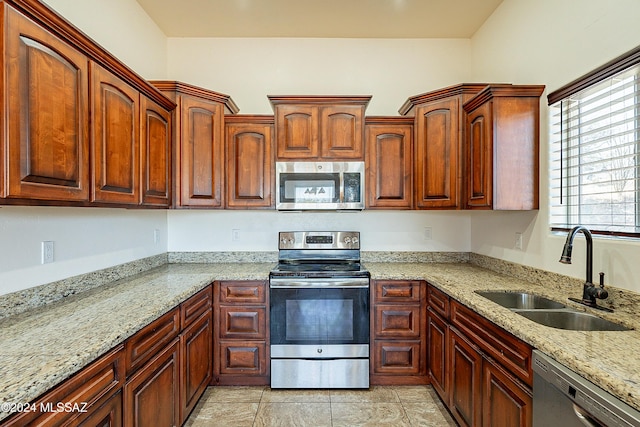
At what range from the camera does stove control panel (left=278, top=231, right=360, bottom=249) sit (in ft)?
9.65

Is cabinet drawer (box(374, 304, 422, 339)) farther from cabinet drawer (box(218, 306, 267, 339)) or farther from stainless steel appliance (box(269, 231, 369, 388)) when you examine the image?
cabinet drawer (box(218, 306, 267, 339))

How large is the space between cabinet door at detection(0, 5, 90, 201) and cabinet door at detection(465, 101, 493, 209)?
2331mm

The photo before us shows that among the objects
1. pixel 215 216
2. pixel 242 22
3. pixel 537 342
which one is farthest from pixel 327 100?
pixel 537 342

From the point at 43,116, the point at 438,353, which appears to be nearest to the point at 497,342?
the point at 438,353

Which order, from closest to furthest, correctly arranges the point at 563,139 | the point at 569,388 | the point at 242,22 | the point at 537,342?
the point at 569,388 < the point at 537,342 < the point at 563,139 < the point at 242,22

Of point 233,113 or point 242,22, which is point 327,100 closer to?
point 233,113

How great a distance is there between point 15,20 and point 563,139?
2.74 meters

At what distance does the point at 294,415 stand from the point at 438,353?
109 centimetres

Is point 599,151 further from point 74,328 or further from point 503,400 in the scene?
point 74,328

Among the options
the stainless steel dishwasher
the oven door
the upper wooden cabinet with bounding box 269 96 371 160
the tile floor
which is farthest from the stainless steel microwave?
the stainless steel dishwasher

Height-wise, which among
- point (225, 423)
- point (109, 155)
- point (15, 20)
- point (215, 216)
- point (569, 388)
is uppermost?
point (15, 20)

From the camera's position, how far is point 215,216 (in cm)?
307

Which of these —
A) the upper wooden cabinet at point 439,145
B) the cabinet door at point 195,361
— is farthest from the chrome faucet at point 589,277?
the cabinet door at point 195,361

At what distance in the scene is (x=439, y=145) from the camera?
2600 mm
